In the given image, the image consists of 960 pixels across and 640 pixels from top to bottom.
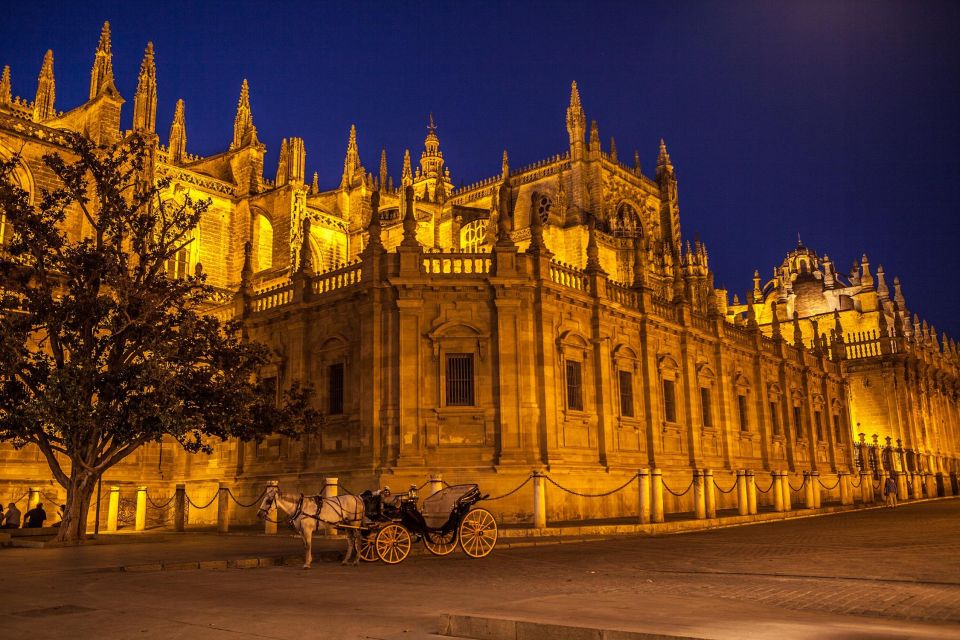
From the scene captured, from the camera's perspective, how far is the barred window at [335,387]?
23484 mm

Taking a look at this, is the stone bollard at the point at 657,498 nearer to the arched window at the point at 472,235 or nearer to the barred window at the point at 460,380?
the barred window at the point at 460,380

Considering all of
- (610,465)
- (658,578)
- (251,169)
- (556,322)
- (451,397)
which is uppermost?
(251,169)

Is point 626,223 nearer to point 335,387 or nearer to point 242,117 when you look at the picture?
point 242,117

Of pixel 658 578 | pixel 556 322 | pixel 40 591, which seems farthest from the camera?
pixel 556 322

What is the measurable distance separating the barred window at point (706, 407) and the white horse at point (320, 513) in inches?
796

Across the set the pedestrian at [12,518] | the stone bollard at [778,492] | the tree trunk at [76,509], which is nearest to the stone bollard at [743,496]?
the stone bollard at [778,492]

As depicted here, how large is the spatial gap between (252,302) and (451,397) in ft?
30.4

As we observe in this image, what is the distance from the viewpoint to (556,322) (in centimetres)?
2333

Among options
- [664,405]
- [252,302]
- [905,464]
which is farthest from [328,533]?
[905,464]

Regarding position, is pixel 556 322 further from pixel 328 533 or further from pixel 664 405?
pixel 328 533

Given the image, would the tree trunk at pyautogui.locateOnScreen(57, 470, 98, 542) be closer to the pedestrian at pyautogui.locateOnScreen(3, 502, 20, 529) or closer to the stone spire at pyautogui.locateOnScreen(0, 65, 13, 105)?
the pedestrian at pyautogui.locateOnScreen(3, 502, 20, 529)

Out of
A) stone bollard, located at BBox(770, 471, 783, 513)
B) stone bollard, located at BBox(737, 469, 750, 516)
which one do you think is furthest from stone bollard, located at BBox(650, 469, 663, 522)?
stone bollard, located at BBox(770, 471, 783, 513)

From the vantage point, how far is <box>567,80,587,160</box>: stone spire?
5600 centimetres

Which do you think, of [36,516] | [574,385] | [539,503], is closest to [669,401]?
[574,385]
